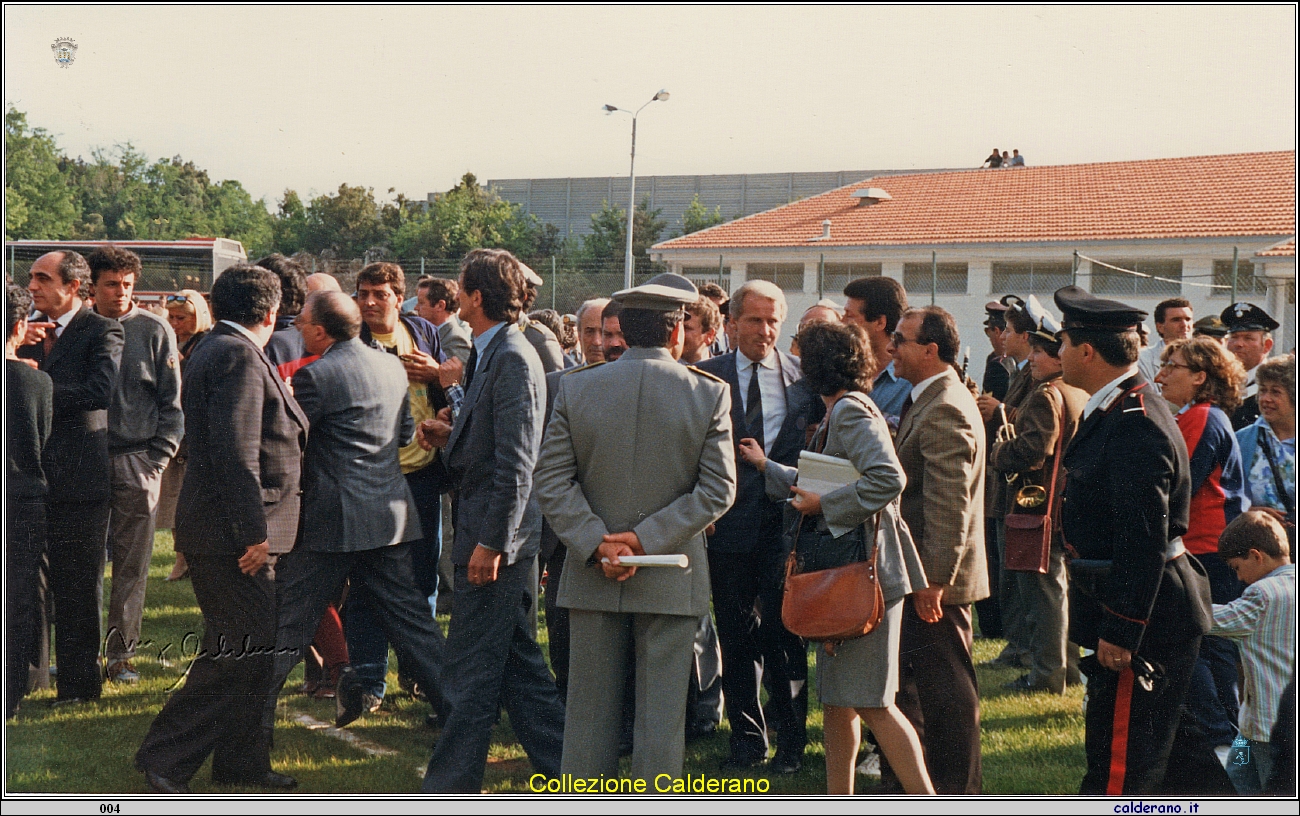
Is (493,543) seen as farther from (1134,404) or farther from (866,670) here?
(1134,404)

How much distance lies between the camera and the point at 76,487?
4797 mm

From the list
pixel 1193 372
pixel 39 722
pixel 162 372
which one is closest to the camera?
pixel 1193 372

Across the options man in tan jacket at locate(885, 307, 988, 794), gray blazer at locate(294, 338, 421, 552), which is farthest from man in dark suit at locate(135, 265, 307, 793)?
man in tan jacket at locate(885, 307, 988, 794)

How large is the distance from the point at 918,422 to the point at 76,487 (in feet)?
12.3

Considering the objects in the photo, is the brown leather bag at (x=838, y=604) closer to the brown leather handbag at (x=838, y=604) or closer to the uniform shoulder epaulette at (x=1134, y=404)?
the brown leather handbag at (x=838, y=604)

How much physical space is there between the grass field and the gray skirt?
826 millimetres

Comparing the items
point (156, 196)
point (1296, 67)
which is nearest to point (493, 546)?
point (1296, 67)

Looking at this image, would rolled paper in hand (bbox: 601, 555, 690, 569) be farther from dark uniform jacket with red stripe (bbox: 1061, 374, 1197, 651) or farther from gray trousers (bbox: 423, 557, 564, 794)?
dark uniform jacket with red stripe (bbox: 1061, 374, 1197, 651)

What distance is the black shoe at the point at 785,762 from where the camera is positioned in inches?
169

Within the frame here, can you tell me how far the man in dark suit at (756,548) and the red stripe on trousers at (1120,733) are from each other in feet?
4.38

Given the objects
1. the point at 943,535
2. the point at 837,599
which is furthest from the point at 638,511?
the point at 943,535

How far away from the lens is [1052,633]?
218 inches

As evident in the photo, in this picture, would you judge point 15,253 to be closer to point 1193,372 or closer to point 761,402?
point 761,402

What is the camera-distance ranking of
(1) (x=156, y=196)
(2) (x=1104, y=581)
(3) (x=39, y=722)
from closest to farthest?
1. (2) (x=1104, y=581)
2. (3) (x=39, y=722)
3. (1) (x=156, y=196)
